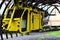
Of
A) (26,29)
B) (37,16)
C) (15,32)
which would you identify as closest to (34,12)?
(37,16)

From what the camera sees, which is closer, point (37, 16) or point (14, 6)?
point (14, 6)

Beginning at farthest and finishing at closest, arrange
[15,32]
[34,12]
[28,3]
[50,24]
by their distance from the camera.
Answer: [50,24], [34,12], [28,3], [15,32]

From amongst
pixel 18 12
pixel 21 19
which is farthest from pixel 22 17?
pixel 21 19

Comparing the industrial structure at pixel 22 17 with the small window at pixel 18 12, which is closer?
the industrial structure at pixel 22 17

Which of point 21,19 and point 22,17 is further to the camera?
point 22,17

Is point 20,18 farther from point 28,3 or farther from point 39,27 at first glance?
point 39,27

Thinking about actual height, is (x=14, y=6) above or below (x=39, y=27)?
above

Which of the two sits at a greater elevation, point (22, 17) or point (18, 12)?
point (18, 12)

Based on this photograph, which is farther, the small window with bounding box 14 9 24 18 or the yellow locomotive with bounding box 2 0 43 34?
the small window with bounding box 14 9 24 18

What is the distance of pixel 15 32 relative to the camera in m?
13.5

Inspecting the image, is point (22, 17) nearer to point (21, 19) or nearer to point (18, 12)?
point (18, 12)

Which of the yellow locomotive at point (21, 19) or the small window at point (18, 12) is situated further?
the small window at point (18, 12)

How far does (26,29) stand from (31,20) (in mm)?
742

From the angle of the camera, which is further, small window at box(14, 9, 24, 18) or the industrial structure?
small window at box(14, 9, 24, 18)
